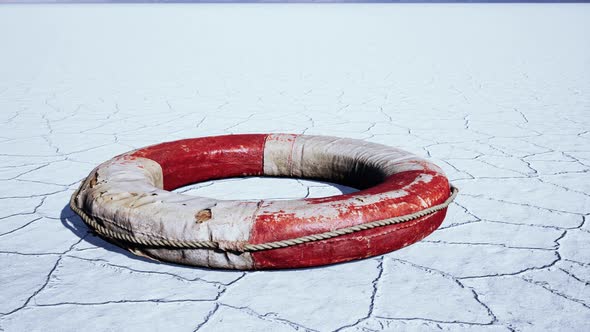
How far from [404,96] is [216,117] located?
65.9 inches

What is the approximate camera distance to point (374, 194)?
75.0 inches

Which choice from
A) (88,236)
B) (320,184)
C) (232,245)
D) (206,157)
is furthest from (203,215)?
(320,184)

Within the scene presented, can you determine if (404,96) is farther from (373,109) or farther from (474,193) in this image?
(474,193)

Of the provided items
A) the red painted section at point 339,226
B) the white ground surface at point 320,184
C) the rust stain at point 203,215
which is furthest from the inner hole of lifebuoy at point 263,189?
the rust stain at point 203,215

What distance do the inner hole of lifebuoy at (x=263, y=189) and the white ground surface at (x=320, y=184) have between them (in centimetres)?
1

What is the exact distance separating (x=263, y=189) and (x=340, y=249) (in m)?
0.89

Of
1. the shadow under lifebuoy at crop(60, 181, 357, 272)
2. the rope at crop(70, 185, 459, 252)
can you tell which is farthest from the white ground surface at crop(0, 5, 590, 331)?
the rope at crop(70, 185, 459, 252)

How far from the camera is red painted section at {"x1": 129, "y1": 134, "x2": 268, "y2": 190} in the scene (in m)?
2.45

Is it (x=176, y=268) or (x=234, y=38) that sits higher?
(x=176, y=268)

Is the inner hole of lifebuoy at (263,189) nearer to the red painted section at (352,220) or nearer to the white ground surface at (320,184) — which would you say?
the white ground surface at (320,184)

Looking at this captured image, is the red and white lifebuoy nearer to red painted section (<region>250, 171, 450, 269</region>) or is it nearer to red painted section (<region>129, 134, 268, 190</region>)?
red painted section (<region>250, 171, 450, 269</region>)

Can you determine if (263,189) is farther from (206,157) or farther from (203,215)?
(203,215)

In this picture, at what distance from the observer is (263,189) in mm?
2680

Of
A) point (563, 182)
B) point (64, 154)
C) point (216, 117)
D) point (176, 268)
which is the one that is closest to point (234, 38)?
point (216, 117)
